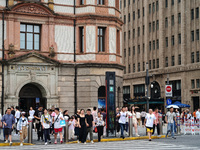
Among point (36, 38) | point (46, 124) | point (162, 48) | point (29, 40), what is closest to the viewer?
point (46, 124)

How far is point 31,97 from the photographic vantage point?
119ft

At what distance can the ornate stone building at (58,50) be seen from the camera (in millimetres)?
34875

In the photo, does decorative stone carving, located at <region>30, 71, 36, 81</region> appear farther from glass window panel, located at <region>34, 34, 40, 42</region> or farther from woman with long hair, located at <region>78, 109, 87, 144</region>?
woman with long hair, located at <region>78, 109, 87, 144</region>

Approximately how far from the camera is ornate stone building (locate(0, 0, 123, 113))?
3488 centimetres

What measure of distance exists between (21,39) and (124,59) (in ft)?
157

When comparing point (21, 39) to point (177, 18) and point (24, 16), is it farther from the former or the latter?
point (177, 18)

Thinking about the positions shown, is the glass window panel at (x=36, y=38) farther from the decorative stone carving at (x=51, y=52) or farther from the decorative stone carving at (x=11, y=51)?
the decorative stone carving at (x=11, y=51)

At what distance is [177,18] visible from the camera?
66.1 metres

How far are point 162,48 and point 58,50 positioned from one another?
117ft

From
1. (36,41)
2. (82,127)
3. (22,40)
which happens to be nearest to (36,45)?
(36,41)

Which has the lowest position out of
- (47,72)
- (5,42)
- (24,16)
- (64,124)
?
(64,124)

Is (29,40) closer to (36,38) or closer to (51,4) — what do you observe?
(36,38)

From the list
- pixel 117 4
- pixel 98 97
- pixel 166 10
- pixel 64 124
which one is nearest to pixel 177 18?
pixel 166 10

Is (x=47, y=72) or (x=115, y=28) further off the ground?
(x=115, y=28)
